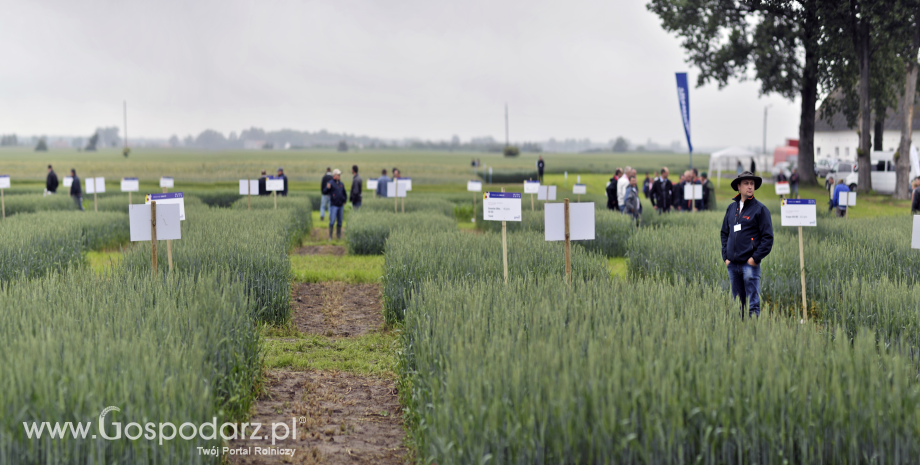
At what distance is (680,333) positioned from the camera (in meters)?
4.46

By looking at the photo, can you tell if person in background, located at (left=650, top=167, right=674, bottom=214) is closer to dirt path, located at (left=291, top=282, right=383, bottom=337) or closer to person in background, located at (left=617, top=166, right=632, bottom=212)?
person in background, located at (left=617, top=166, right=632, bottom=212)

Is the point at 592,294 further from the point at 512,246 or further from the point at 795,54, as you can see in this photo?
the point at 795,54

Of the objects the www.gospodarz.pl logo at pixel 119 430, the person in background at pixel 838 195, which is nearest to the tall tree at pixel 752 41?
the person in background at pixel 838 195

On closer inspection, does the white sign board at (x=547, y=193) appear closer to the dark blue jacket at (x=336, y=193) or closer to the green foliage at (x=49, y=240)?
the dark blue jacket at (x=336, y=193)

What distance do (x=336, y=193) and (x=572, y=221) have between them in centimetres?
1121

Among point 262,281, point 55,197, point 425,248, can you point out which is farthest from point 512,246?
point 55,197

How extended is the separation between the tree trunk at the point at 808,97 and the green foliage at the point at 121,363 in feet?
102

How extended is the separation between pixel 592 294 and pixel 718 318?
1374 millimetres

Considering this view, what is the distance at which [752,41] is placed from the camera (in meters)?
33.5

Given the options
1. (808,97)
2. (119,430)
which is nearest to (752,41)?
(808,97)

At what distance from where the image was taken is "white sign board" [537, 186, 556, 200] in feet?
72.0

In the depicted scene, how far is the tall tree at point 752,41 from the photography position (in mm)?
32375

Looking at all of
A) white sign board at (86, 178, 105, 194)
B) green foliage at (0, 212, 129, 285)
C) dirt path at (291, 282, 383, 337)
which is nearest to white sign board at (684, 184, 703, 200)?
dirt path at (291, 282, 383, 337)

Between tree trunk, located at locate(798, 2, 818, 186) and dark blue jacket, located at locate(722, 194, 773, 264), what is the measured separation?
2628cm
